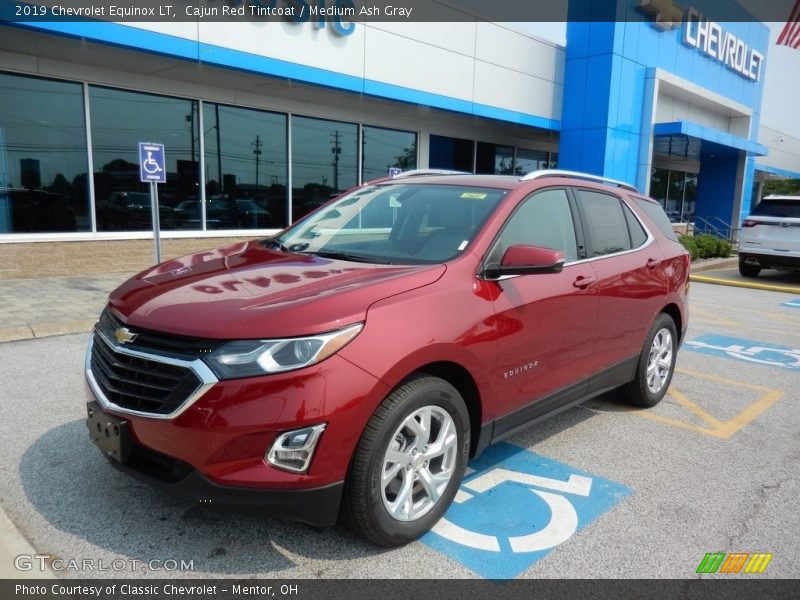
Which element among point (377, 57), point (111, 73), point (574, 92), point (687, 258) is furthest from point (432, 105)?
point (687, 258)

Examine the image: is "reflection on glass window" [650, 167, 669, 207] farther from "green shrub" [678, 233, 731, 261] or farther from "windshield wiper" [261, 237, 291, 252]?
"windshield wiper" [261, 237, 291, 252]

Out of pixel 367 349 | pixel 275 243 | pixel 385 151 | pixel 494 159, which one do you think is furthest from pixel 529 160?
pixel 367 349

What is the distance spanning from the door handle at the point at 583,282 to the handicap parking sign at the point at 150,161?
5.98 meters

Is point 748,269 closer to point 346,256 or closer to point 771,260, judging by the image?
point 771,260

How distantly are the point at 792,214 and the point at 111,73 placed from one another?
1418cm

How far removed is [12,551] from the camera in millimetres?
2672

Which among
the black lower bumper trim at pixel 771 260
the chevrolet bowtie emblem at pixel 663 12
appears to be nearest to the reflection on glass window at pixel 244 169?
the black lower bumper trim at pixel 771 260

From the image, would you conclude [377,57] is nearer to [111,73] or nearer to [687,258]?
[111,73]

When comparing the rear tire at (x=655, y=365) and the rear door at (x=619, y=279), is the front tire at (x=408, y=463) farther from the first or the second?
the rear tire at (x=655, y=365)

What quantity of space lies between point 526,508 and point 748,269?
13.8m

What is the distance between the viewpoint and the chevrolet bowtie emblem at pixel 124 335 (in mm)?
2689

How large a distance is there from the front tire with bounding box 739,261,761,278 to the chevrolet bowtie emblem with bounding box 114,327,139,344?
14977 mm

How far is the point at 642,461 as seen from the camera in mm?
3957

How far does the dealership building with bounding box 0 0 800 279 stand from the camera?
10398 mm
